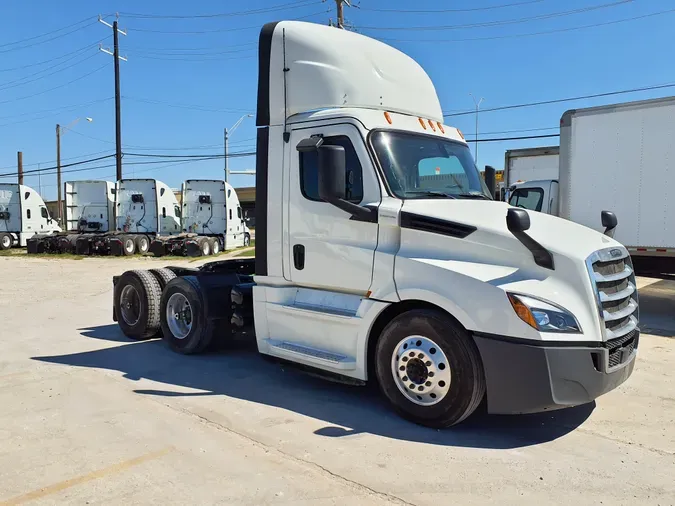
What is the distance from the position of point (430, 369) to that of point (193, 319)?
138 inches

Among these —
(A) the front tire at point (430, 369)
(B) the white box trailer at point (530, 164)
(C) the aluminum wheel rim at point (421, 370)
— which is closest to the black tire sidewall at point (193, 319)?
(A) the front tire at point (430, 369)

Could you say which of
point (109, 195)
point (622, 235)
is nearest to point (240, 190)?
point (109, 195)

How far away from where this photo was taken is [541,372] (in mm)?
4051

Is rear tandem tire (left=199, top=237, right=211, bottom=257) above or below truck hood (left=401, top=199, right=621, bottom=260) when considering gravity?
below

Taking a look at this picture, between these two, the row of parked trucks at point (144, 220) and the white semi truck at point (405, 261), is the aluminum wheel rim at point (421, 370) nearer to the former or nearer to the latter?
the white semi truck at point (405, 261)

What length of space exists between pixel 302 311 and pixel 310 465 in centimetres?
178

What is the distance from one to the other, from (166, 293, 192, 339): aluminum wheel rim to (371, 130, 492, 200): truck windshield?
3.48 m

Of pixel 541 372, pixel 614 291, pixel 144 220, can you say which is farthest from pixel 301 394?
pixel 144 220

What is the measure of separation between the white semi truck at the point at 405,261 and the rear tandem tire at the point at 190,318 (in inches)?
8.9

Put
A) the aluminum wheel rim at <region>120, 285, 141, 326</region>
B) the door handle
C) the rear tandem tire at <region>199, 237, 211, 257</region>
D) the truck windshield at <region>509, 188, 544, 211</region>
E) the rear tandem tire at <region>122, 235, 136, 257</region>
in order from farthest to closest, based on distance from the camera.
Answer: the rear tandem tire at <region>122, 235, 136, 257</region>
the rear tandem tire at <region>199, 237, 211, 257</region>
the truck windshield at <region>509, 188, 544, 211</region>
the aluminum wheel rim at <region>120, 285, 141, 326</region>
the door handle

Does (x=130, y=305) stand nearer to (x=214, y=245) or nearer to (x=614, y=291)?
(x=614, y=291)

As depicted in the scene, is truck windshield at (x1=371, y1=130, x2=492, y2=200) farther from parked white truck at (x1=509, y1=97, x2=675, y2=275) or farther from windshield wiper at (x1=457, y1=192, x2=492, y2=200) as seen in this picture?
parked white truck at (x1=509, y1=97, x2=675, y2=275)

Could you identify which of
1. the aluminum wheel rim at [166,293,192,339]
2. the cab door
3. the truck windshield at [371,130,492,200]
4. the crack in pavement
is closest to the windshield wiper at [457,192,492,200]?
the truck windshield at [371,130,492,200]

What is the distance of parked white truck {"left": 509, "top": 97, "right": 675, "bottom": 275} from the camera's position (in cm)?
977
